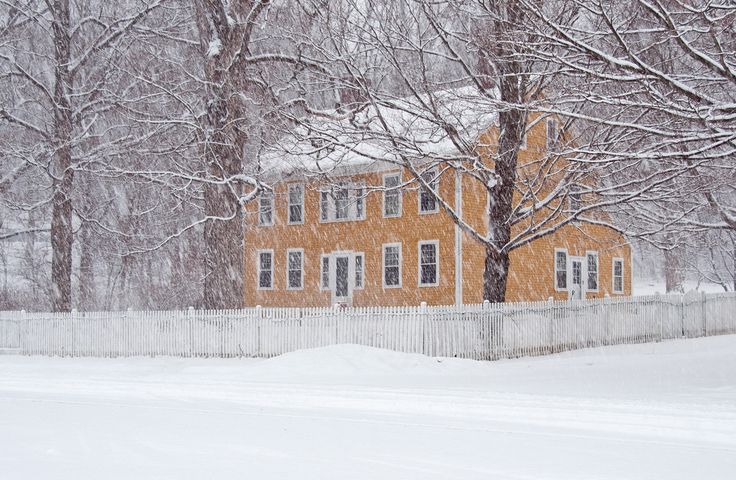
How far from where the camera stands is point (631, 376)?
629 inches

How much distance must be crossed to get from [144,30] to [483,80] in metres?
10.9

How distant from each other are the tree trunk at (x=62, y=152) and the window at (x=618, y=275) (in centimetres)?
2138

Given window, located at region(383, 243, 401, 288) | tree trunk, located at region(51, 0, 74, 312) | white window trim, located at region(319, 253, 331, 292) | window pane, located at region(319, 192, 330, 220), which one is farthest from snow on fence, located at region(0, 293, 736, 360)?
window pane, located at region(319, 192, 330, 220)

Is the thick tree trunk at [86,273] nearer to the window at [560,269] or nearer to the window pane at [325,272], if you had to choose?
the window pane at [325,272]

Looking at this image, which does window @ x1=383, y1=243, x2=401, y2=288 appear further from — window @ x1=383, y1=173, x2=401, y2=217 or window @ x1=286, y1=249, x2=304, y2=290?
window @ x1=286, y1=249, x2=304, y2=290

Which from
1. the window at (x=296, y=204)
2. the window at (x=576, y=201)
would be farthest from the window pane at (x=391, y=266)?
the window at (x=576, y=201)

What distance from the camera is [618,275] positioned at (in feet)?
113

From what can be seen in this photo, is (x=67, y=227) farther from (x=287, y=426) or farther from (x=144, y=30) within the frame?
(x=287, y=426)

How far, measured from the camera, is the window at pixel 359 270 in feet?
103

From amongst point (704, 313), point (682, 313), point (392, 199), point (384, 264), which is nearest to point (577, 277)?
point (704, 313)

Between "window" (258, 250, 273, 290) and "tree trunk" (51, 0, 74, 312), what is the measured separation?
9831 millimetres

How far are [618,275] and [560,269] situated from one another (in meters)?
4.10

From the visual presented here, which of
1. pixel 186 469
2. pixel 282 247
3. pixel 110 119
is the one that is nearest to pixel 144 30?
pixel 110 119

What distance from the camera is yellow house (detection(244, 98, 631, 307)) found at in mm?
28734
